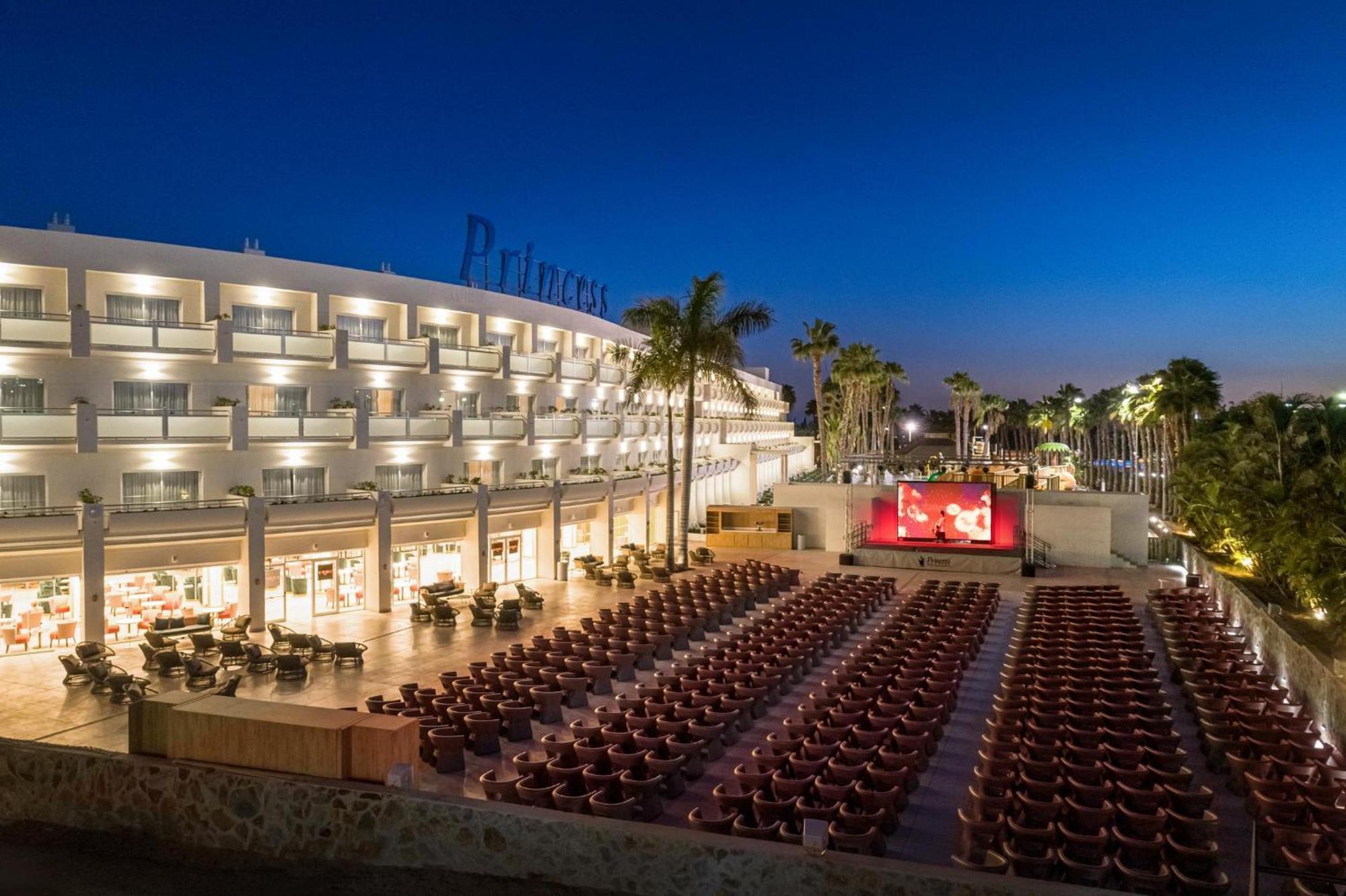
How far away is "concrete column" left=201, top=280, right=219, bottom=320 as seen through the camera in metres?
30.2

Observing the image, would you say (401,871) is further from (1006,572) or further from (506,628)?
(1006,572)

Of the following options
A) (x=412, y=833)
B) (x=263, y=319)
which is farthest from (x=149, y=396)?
(x=412, y=833)

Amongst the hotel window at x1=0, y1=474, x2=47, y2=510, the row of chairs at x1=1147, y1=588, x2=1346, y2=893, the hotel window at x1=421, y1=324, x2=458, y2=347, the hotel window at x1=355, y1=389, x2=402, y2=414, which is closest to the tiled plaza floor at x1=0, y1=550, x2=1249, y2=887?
the row of chairs at x1=1147, y1=588, x2=1346, y2=893

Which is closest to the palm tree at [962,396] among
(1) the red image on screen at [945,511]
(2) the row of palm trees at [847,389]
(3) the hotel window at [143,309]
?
(2) the row of palm trees at [847,389]

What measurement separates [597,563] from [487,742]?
76.8 feet

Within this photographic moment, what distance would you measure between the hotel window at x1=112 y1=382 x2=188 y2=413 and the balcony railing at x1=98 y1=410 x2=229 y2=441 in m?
0.52

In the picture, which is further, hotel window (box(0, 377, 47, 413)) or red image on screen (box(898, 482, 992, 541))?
red image on screen (box(898, 482, 992, 541))

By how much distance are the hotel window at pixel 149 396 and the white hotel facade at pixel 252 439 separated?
0.05m

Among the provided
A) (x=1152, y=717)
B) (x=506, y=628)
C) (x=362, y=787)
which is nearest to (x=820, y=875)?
(x=362, y=787)

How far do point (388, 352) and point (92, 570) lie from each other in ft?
42.8

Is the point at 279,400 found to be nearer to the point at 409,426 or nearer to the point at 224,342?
the point at 224,342

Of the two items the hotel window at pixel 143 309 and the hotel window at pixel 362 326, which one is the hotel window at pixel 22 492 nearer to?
the hotel window at pixel 143 309

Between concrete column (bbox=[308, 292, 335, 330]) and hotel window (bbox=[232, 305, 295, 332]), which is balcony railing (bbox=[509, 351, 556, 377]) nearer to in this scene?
concrete column (bbox=[308, 292, 335, 330])

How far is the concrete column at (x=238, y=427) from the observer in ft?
97.7
